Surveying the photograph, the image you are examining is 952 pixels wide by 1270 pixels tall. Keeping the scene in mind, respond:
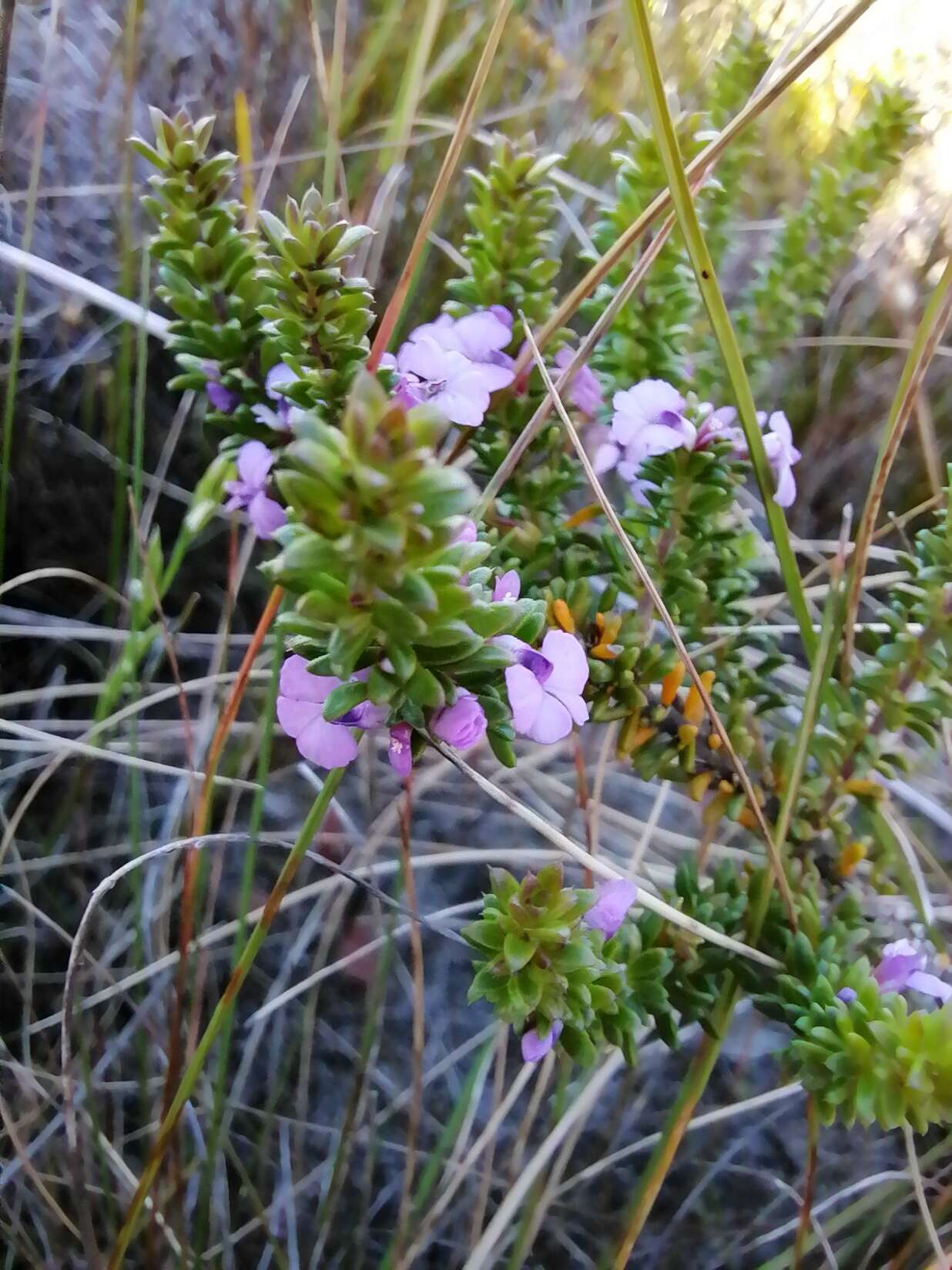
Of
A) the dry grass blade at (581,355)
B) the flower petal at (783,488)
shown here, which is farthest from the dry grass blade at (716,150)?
the flower petal at (783,488)

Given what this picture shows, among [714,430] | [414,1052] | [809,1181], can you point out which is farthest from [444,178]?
[809,1181]

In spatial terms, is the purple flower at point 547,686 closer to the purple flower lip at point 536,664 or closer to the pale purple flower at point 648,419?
the purple flower lip at point 536,664

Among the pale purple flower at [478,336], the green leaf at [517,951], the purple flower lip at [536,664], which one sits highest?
the pale purple flower at [478,336]

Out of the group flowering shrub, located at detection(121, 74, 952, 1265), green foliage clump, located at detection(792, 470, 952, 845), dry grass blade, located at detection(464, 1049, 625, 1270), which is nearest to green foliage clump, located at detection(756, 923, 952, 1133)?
flowering shrub, located at detection(121, 74, 952, 1265)

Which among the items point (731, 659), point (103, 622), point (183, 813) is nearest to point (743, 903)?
point (731, 659)

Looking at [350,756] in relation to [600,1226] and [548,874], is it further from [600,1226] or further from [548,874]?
[600,1226]

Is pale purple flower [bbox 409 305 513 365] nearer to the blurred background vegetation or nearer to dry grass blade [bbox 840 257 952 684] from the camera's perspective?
the blurred background vegetation
